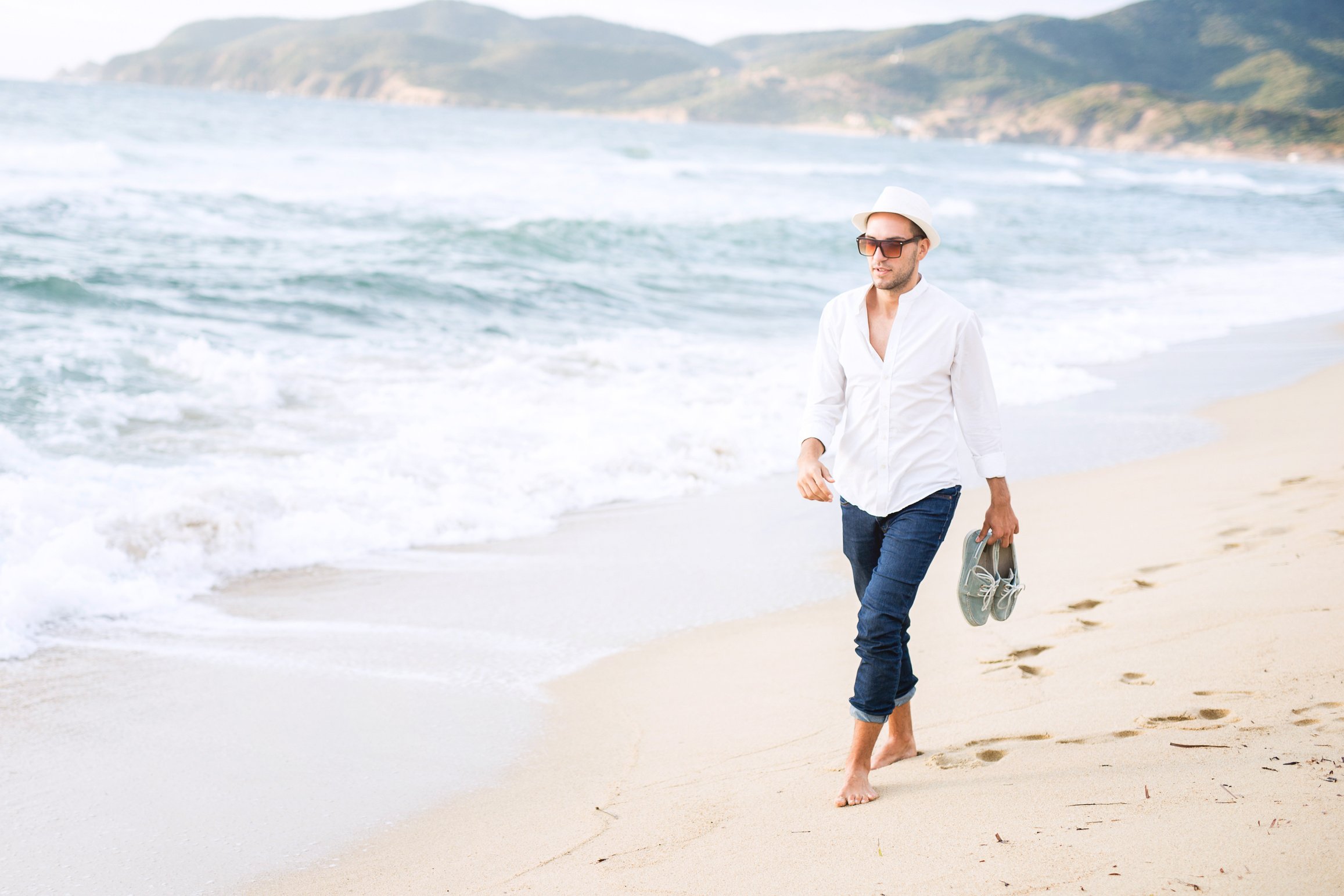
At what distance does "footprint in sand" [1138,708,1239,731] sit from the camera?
3.05 m

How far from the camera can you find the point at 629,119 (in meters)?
137

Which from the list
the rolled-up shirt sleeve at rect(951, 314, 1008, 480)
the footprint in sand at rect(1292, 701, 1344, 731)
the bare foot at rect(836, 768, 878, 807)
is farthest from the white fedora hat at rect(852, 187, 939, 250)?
the footprint in sand at rect(1292, 701, 1344, 731)

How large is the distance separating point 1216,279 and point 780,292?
8.67 metres

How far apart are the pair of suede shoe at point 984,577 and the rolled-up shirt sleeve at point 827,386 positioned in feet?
1.74

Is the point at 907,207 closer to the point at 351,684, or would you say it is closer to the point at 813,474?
the point at 813,474

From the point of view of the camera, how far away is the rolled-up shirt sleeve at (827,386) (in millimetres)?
2957

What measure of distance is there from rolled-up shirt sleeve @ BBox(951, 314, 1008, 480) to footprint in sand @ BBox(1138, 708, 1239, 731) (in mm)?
948

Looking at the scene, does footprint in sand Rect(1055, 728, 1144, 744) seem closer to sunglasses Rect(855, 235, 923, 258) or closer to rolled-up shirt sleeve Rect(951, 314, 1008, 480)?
rolled-up shirt sleeve Rect(951, 314, 1008, 480)

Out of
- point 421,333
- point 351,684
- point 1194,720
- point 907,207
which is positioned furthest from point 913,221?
point 421,333

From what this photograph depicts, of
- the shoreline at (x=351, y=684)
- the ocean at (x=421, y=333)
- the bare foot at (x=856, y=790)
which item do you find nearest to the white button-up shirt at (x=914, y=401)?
the bare foot at (x=856, y=790)

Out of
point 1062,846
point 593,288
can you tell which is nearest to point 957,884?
point 1062,846

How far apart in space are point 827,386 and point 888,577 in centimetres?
56

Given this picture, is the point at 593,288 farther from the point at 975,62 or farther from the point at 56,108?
the point at 975,62

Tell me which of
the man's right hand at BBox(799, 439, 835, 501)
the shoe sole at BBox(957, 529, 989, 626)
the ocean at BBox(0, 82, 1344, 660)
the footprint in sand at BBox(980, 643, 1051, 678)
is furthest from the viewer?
the ocean at BBox(0, 82, 1344, 660)
